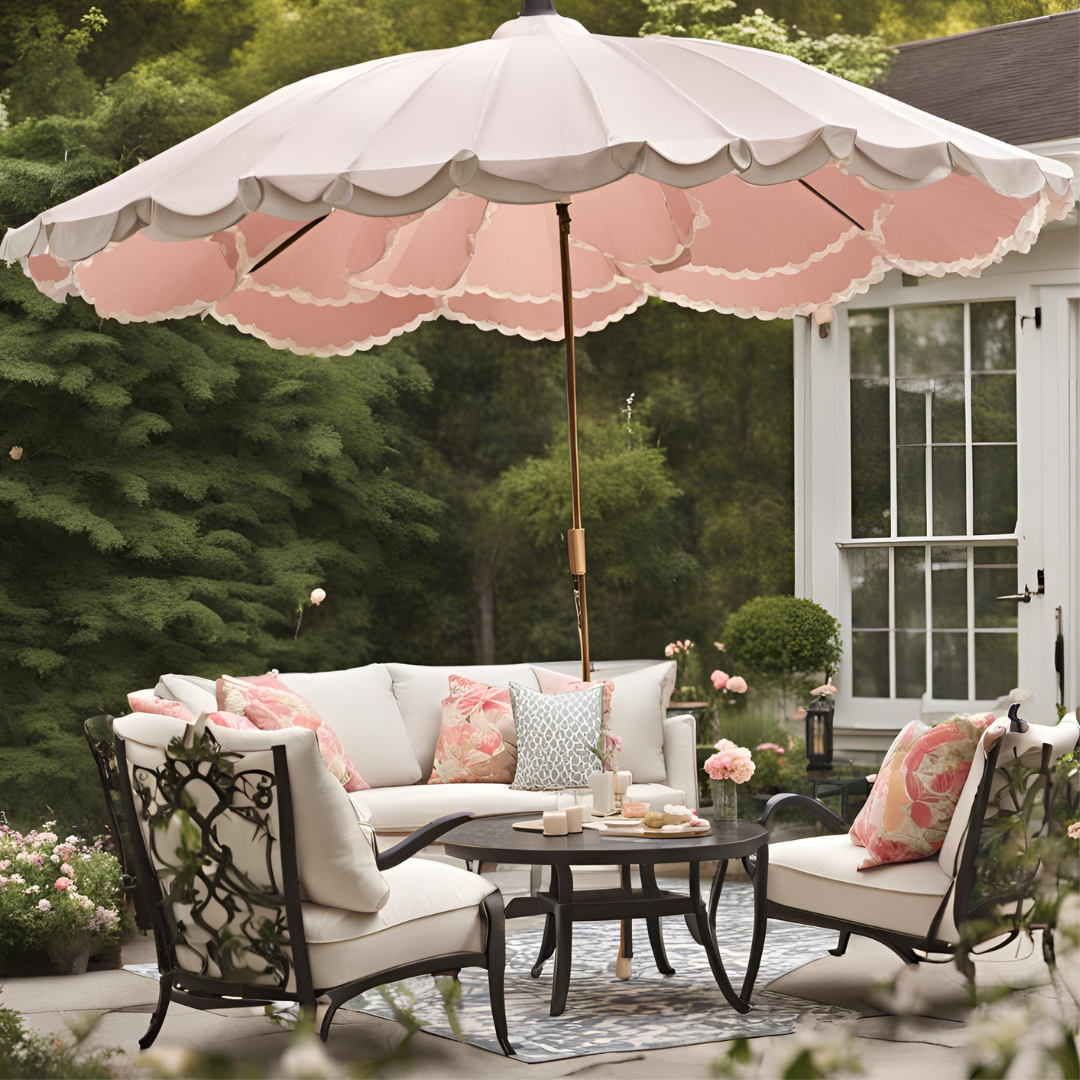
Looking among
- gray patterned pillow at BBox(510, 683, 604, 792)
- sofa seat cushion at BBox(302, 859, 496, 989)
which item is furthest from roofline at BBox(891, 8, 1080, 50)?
sofa seat cushion at BBox(302, 859, 496, 989)

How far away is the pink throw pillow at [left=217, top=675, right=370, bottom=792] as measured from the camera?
4535 mm

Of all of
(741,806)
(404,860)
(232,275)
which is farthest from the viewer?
(741,806)

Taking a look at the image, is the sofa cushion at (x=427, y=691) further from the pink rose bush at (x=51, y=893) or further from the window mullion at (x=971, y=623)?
the window mullion at (x=971, y=623)

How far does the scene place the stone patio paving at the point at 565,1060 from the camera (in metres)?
3.12

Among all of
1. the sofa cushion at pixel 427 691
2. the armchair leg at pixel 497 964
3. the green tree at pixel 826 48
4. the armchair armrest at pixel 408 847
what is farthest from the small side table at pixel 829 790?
the green tree at pixel 826 48

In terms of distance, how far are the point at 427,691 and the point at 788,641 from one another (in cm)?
211

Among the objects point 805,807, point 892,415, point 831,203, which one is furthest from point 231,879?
point 892,415

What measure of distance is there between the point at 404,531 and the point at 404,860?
536 centimetres

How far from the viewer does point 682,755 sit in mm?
5586

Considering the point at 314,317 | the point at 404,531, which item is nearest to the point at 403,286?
the point at 314,317

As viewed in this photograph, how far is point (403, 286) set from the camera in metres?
4.07

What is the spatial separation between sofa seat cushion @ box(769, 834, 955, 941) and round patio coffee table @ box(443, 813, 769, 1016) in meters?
0.08

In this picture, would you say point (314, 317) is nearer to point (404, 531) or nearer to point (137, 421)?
point (137, 421)

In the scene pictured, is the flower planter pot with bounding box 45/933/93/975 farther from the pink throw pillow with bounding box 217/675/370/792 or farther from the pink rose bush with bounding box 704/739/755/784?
the pink rose bush with bounding box 704/739/755/784
